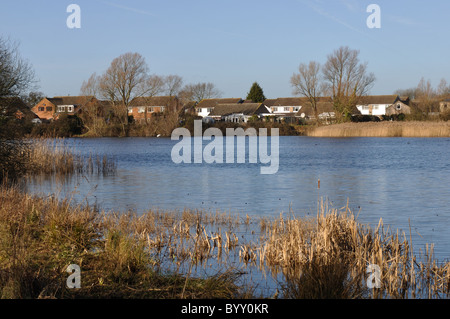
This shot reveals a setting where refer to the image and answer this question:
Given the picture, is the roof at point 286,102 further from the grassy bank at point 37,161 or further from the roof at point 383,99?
the grassy bank at point 37,161

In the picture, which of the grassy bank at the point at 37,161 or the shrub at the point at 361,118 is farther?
the shrub at the point at 361,118

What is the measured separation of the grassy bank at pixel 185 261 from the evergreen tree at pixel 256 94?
369 feet

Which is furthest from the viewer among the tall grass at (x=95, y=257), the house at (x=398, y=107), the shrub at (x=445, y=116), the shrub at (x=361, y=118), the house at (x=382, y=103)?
the house at (x=382, y=103)

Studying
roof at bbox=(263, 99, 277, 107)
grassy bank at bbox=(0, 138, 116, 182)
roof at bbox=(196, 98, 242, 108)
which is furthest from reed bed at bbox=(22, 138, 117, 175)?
roof at bbox=(196, 98, 242, 108)

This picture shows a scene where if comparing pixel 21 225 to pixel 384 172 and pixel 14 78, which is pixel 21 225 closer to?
pixel 14 78

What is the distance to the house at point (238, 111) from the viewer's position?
10800 cm

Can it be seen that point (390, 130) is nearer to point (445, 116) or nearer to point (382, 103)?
point (445, 116)

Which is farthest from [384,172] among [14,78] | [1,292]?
[1,292]

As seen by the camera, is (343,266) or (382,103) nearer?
(343,266)

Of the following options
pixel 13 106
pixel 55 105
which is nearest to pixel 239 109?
pixel 55 105

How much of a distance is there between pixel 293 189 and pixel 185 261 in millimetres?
11425

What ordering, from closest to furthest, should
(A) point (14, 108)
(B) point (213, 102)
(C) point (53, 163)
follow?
(A) point (14, 108) → (C) point (53, 163) → (B) point (213, 102)

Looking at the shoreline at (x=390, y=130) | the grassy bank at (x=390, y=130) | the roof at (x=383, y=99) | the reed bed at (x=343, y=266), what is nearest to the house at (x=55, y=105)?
the shoreline at (x=390, y=130)

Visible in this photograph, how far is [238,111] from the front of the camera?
109250 mm
